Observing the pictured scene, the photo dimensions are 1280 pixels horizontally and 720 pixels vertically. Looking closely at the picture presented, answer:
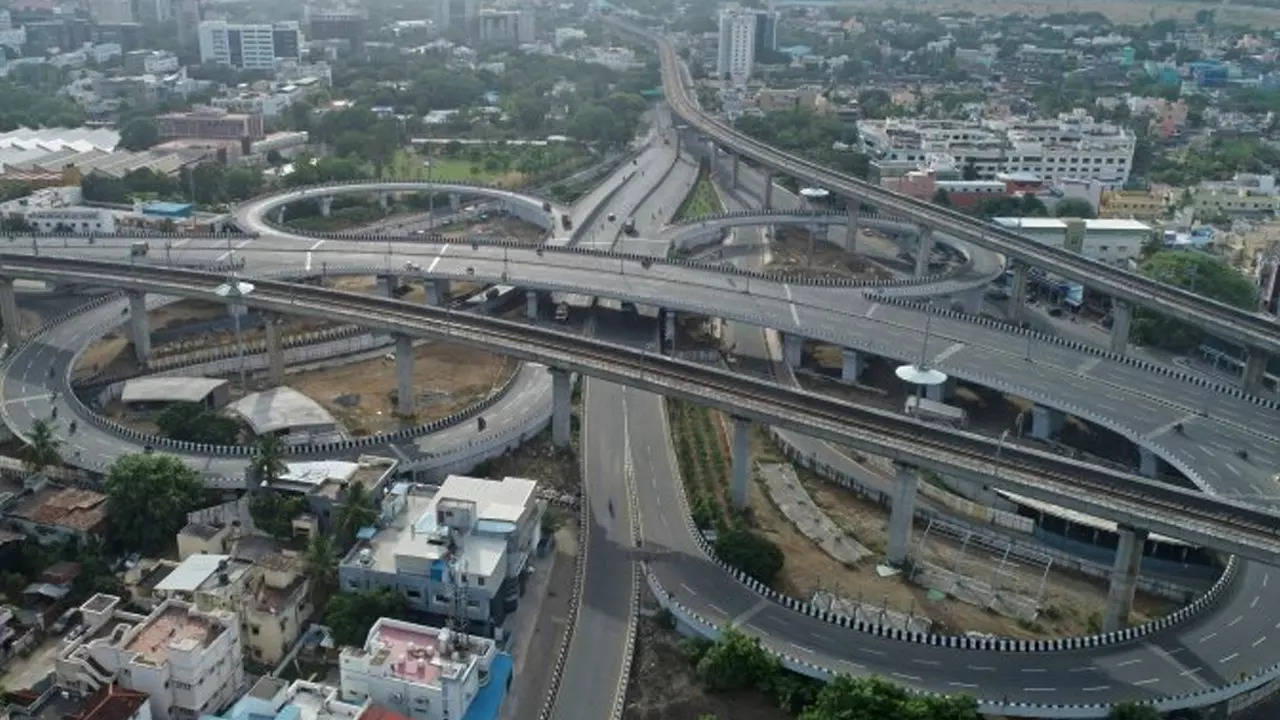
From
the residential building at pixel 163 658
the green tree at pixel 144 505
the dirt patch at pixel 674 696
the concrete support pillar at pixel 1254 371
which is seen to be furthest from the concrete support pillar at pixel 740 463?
the concrete support pillar at pixel 1254 371

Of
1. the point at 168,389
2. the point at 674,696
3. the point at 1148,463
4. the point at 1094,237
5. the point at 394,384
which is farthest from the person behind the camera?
the point at 1094,237

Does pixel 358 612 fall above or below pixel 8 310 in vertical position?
below

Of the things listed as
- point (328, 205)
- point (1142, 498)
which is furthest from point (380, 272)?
point (1142, 498)

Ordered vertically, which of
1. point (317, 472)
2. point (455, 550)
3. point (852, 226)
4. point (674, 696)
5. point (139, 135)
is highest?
point (139, 135)

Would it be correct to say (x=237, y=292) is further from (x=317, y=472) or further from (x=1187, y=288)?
(x=1187, y=288)

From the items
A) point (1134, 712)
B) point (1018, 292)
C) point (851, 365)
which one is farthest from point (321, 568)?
point (1018, 292)

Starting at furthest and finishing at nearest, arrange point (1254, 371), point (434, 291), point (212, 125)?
point (212, 125) < point (434, 291) < point (1254, 371)

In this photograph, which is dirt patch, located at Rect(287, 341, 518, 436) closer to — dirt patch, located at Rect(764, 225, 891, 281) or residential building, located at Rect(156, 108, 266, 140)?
dirt patch, located at Rect(764, 225, 891, 281)

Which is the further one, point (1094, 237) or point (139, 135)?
point (139, 135)
